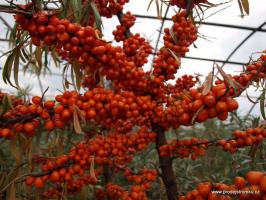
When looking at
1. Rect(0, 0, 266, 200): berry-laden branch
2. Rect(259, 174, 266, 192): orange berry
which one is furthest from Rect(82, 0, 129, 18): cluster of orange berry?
Rect(259, 174, 266, 192): orange berry

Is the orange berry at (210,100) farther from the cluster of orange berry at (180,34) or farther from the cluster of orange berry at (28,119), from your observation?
the cluster of orange berry at (180,34)

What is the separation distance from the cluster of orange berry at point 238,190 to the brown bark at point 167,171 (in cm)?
77

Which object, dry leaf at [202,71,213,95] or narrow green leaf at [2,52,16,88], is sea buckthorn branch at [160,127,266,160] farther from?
narrow green leaf at [2,52,16,88]

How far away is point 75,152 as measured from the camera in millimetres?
1407

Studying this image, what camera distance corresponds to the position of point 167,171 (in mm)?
1767

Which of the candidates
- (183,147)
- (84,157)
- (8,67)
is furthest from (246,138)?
(8,67)

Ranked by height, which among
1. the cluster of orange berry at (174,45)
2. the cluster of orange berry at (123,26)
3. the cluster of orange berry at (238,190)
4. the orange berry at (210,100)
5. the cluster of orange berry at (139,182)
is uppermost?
the cluster of orange berry at (123,26)

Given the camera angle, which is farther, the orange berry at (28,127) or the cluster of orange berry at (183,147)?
the cluster of orange berry at (183,147)

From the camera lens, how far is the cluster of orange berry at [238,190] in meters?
0.75

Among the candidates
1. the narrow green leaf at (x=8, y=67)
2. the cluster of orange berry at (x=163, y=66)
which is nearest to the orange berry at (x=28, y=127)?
the narrow green leaf at (x=8, y=67)

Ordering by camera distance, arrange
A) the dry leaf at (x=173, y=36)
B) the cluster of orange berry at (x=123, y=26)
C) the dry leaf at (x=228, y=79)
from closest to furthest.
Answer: the dry leaf at (x=228, y=79) < the dry leaf at (x=173, y=36) < the cluster of orange berry at (x=123, y=26)

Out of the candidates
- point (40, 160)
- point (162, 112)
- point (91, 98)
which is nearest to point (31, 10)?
A: point (91, 98)

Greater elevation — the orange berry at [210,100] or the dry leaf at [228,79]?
the dry leaf at [228,79]

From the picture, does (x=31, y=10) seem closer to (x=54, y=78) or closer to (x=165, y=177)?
(x=165, y=177)
